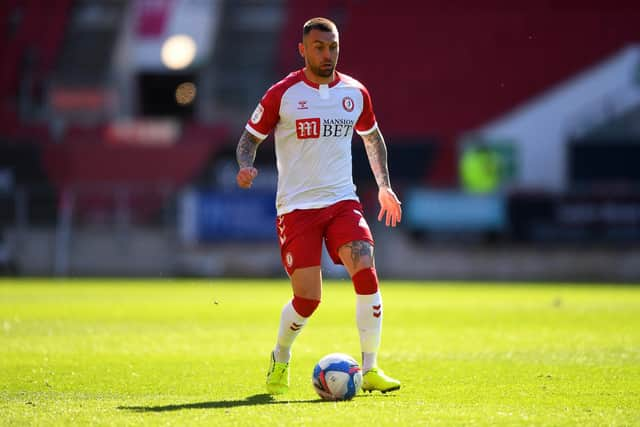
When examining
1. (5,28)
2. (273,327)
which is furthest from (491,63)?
(273,327)

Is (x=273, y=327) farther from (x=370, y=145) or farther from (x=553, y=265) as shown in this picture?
(x=553, y=265)

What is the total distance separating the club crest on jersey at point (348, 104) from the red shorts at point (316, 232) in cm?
63

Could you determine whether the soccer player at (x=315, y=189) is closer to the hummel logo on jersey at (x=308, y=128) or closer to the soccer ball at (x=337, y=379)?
the hummel logo on jersey at (x=308, y=128)

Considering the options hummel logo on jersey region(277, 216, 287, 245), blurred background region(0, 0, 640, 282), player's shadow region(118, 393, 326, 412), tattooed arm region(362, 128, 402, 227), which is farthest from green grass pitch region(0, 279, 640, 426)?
blurred background region(0, 0, 640, 282)

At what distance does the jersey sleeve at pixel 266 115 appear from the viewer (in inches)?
313

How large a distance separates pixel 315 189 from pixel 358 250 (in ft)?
1.71

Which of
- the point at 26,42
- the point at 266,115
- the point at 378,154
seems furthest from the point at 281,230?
the point at 26,42

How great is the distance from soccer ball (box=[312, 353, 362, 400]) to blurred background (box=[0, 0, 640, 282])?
74.6 feet

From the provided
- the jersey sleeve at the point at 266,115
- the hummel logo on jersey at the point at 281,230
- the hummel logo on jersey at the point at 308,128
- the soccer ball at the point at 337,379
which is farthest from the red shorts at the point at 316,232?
the soccer ball at the point at 337,379

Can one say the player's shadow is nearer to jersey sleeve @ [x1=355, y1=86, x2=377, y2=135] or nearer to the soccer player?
the soccer player

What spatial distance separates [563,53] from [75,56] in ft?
52.2

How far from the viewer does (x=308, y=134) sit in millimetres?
7969

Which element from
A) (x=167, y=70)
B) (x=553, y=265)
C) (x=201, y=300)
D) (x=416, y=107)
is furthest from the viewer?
(x=167, y=70)

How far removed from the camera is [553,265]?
99.9ft
